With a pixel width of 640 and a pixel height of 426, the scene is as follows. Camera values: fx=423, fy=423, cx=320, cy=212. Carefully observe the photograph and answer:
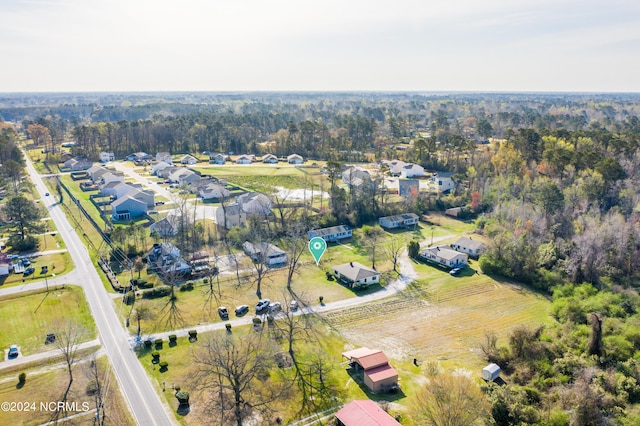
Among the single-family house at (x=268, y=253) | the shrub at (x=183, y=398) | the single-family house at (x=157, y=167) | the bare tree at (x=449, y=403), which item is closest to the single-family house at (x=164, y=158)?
the single-family house at (x=157, y=167)

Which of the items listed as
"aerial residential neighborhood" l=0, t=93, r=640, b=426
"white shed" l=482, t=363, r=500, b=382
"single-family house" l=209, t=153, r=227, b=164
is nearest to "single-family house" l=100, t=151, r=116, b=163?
"aerial residential neighborhood" l=0, t=93, r=640, b=426

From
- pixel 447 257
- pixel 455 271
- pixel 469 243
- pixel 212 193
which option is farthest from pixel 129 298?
pixel 469 243

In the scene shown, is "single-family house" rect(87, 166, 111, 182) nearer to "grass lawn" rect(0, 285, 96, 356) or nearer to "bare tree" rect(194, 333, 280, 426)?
"grass lawn" rect(0, 285, 96, 356)

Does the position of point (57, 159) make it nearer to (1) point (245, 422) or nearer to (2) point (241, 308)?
(2) point (241, 308)

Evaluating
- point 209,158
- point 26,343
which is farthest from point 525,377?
point 209,158

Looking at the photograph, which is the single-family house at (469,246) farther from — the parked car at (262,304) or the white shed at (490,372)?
the parked car at (262,304)
